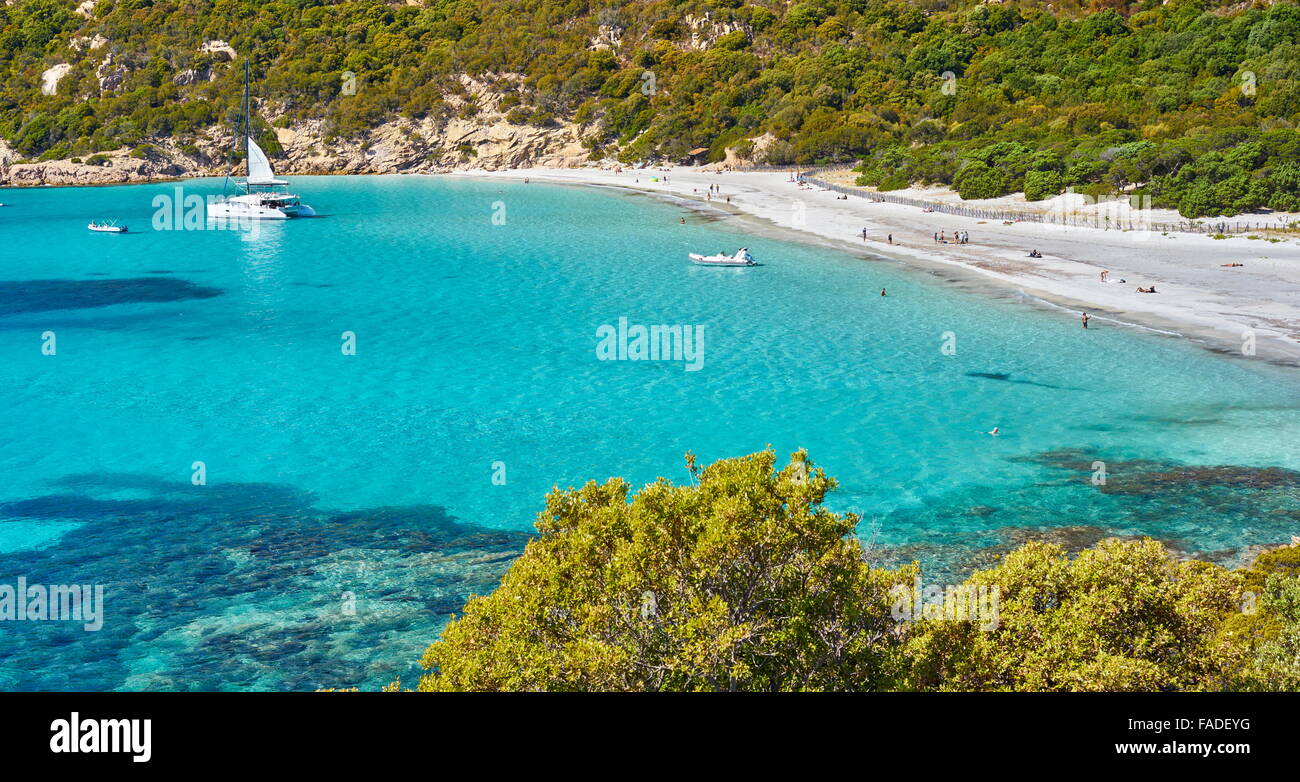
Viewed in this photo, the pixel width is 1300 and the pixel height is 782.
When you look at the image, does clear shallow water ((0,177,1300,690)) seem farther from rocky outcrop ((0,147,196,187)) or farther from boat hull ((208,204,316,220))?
rocky outcrop ((0,147,196,187))

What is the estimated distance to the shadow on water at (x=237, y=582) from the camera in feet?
86.7

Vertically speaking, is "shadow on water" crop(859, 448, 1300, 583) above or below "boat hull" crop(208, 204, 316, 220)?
below

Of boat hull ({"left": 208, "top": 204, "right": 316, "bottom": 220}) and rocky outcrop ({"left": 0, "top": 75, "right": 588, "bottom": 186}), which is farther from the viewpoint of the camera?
rocky outcrop ({"left": 0, "top": 75, "right": 588, "bottom": 186})

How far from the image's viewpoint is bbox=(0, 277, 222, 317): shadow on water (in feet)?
253

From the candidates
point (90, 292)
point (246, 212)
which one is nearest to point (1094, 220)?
point (90, 292)

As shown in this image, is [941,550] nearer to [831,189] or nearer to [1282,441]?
[1282,441]

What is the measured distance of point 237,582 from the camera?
31250 millimetres

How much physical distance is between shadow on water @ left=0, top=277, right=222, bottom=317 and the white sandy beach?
59.7m

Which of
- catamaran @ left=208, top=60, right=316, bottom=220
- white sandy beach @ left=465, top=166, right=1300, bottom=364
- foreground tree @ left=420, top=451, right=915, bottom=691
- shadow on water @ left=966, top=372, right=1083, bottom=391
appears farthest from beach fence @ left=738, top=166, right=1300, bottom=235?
foreground tree @ left=420, top=451, right=915, bottom=691

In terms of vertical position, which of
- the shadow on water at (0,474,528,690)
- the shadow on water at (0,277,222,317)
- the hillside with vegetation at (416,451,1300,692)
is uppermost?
the shadow on water at (0,277,222,317)

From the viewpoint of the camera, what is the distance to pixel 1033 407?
159 feet

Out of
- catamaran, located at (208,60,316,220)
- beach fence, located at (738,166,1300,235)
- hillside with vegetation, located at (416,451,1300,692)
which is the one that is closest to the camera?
hillside with vegetation, located at (416,451,1300,692)

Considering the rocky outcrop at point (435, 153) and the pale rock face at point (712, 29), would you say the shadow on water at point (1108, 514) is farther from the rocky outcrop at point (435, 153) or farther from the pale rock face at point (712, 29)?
the pale rock face at point (712, 29)

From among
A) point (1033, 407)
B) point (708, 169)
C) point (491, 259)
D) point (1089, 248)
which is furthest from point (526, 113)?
point (1033, 407)
